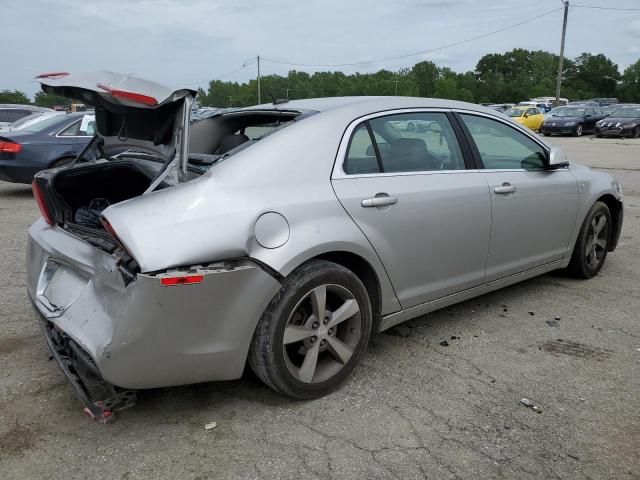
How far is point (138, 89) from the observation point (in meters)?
2.73

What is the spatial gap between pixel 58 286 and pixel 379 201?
1.78 metres

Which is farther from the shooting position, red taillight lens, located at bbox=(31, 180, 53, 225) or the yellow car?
the yellow car

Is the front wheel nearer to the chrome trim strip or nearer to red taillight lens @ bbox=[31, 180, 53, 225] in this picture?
the chrome trim strip

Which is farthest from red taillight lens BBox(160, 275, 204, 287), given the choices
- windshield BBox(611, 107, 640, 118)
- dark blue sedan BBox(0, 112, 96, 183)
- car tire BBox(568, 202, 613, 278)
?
windshield BBox(611, 107, 640, 118)

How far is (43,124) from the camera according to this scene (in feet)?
31.0

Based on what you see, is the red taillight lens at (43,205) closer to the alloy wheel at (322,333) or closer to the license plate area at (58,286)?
the license plate area at (58,286)

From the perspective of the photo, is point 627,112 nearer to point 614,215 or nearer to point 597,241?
point 614,215

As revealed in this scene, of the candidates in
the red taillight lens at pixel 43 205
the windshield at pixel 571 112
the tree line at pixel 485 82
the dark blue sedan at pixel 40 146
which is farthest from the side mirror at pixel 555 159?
the tree line at pixel 485 82

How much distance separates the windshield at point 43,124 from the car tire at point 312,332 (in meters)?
7.99

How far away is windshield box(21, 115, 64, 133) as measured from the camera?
9.29 meters

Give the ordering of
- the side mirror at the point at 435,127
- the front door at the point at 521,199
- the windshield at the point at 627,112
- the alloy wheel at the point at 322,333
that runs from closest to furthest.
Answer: the alloy wheel at the point at 322,333, the side mirror at the point at 435,127, the front door at the point at 521,199, the windshield at the point at 627,112

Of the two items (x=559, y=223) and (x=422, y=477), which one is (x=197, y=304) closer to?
(x=422, y=477)

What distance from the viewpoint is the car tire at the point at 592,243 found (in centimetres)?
476

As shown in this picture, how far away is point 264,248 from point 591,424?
6.00 ft
